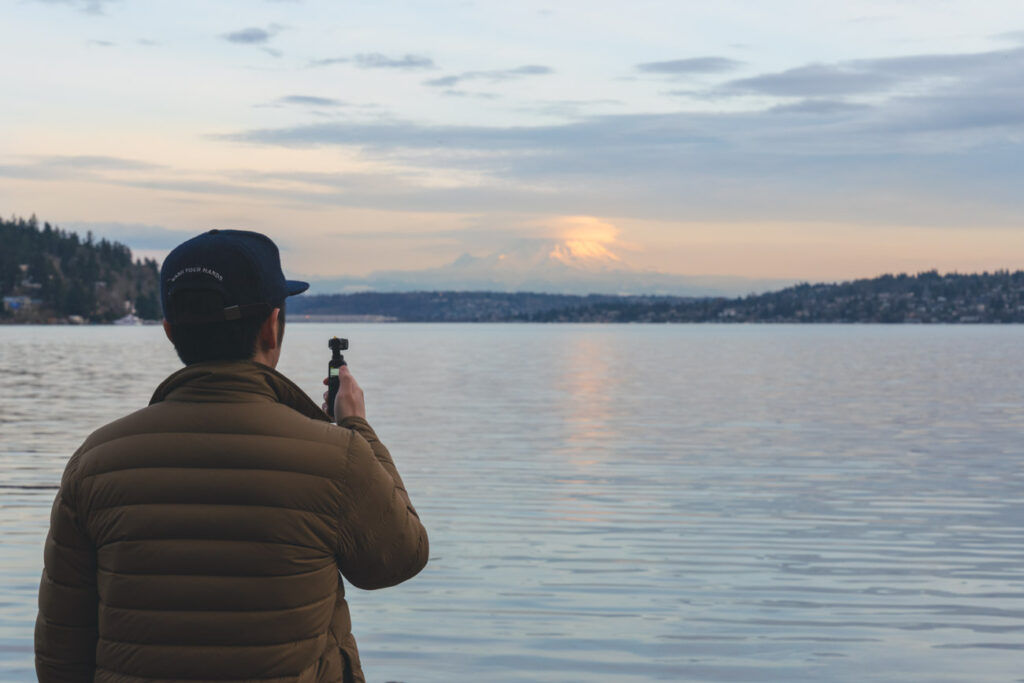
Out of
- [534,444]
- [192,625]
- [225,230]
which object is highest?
[225,230]

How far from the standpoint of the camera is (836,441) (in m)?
32.9

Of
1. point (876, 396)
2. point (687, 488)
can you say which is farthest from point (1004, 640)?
point (876, 396)

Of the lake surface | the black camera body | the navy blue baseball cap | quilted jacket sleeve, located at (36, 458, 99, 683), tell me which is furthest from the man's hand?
the lake surface

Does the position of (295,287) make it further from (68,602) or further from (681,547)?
(681,547)

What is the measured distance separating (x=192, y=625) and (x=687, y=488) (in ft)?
65.3

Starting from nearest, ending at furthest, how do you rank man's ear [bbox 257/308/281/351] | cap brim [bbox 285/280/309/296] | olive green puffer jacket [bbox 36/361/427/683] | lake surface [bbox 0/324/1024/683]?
olive green puffer jacket [bbox 36/361/427/683]
man's ear [bbox 257/308/281/351]
cap brim [bbox 285/280/309/296]
lake surface [bbox 0/324/1024/683]

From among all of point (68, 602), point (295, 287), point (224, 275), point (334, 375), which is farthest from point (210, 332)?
point (68, 602)

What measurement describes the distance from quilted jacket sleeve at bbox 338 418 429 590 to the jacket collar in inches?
10.4

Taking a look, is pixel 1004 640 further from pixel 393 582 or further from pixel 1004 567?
pixel 393 582

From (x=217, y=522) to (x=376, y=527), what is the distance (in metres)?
0.44

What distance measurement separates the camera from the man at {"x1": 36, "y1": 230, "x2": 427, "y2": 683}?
347cm

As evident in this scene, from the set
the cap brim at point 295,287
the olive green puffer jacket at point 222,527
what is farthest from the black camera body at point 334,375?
the olive green puffer jacket at point 222,527

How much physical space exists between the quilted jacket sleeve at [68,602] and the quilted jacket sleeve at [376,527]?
0.75 meters

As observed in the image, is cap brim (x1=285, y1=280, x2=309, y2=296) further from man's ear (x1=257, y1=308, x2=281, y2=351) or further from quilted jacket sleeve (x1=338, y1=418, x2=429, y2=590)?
quilted jacket sleeve (x1=338, y1=418, x2=429, y2=590)
